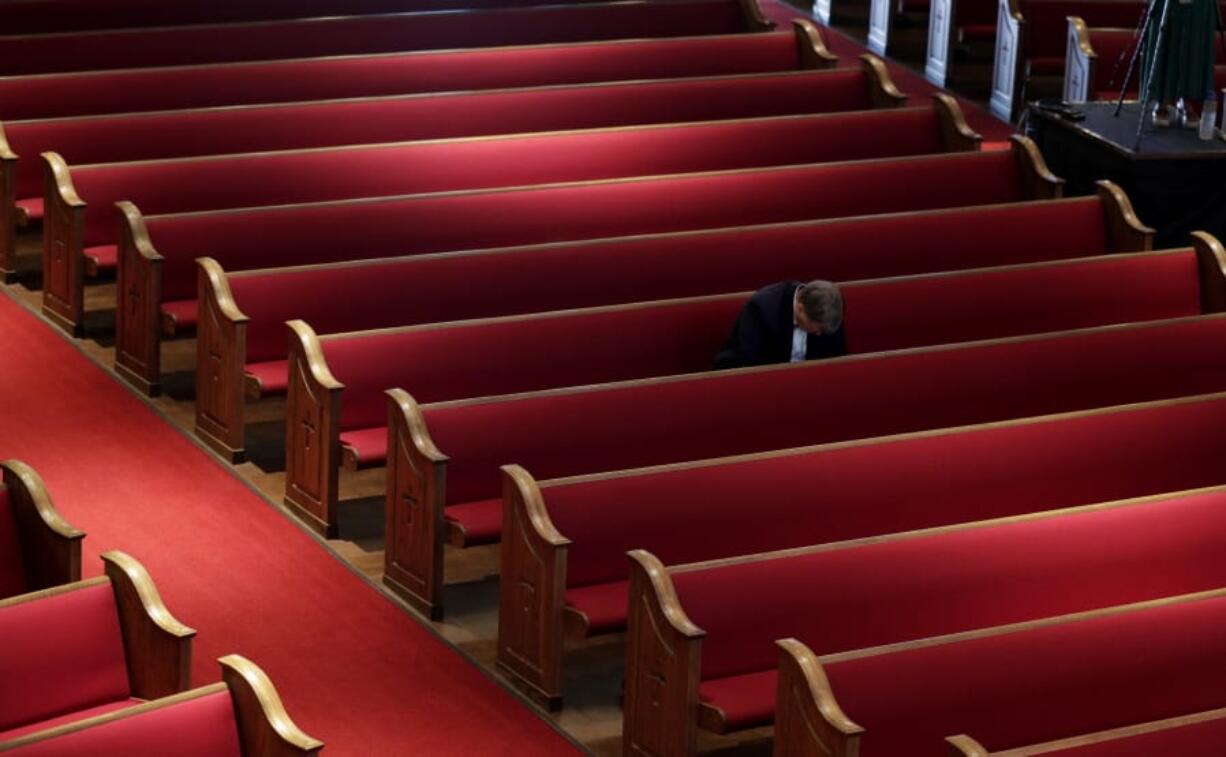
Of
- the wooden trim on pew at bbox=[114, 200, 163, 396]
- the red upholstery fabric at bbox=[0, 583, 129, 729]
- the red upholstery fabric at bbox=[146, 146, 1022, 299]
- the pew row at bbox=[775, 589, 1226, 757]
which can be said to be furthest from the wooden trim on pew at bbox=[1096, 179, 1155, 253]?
the red upholstery fabric at bbox=[0, 583, 129, 729]

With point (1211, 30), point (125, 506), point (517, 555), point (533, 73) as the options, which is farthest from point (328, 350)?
point (1211, 30)

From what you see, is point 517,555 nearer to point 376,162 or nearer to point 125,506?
point 125,506

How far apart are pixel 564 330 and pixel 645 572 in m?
1.80

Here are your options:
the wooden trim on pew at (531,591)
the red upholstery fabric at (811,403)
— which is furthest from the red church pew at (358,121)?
the wooden trim on pew at (531,591)

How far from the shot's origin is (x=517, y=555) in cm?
554

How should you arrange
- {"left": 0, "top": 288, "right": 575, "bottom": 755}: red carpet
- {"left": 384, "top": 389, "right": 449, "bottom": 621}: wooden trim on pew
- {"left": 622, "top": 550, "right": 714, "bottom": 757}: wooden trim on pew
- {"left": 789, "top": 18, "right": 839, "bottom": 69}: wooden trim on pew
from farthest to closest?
{"left": 789, "top": 18, "right": 839, "bottom": 69}: wooden trim on pew < {"left": 384, "top": 389, "right": 449, "bottom": 621}: wooden trim on pew < {"left": 0, "top": 288, "right": 575, "bottom": 755}: red carpet < {"left": 622, "top": 550, "right": 714, "bottom": 757}: wooden trim on pew

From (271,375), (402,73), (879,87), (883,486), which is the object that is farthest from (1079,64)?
(271,375)

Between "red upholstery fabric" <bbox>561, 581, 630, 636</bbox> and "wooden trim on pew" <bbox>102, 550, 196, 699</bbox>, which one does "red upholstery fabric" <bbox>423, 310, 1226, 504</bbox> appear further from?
"wooden trim on pew" <bbox>102, 550, 196, 699</bbox>

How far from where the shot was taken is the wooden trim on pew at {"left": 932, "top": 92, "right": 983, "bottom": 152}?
884cm

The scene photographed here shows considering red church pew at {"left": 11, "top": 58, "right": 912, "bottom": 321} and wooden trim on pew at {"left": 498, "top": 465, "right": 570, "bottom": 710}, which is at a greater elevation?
red church pew at {"left": 11, "top": 58, "right": 912, "bottom": 321}

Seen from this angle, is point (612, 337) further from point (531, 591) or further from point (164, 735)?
point (164, 735)

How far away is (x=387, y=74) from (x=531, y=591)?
13.4 feet

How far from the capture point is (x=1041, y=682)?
4.98m

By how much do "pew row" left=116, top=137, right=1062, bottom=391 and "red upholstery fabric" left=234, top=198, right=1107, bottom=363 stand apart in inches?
15.8
